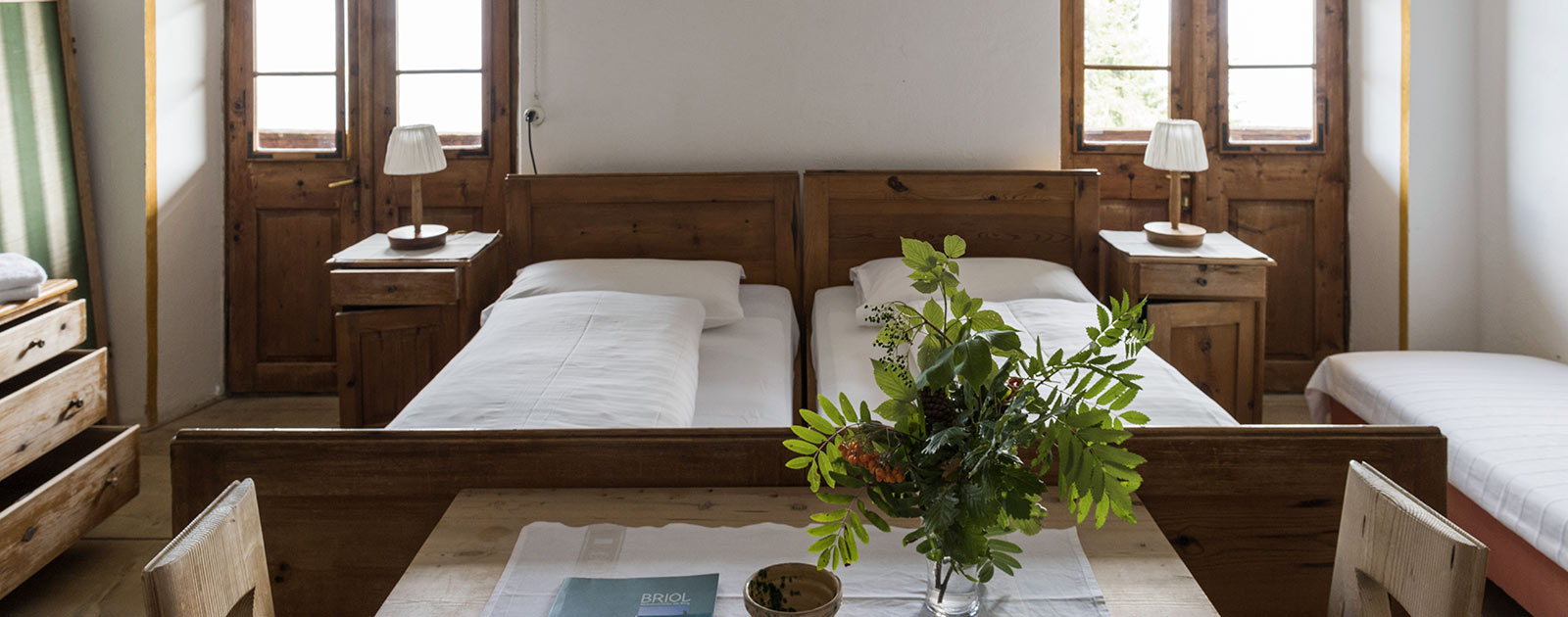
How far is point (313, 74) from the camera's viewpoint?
4.33 m

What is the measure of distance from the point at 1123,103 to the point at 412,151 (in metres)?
2.39

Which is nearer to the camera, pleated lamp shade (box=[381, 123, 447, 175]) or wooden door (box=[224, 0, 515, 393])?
pleated lamp shade (box=[381, 123, 447, 175])

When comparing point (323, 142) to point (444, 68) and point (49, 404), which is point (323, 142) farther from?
point (49, 404)

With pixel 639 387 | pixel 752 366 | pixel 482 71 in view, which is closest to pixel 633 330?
pixel 752 366

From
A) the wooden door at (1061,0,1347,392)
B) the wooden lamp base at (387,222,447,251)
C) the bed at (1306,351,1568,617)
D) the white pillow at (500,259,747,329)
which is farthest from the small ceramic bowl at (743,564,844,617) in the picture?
the wooden door at (1061,0,1347,392)

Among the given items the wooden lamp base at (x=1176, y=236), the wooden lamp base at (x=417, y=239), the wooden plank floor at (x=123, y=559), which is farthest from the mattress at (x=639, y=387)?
the wooden lamp base at (x=1176, y=236)

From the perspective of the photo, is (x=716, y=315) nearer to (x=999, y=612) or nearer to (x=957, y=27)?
(x=957, y=27)

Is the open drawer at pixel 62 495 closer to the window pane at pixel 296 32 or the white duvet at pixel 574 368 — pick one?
the white duvet at pixel 574 368

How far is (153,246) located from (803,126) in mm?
2098

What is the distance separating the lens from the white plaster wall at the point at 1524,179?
3.41 meters

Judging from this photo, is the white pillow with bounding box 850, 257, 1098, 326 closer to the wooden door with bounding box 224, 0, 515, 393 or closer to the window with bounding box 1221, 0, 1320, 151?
the window with bounding box 1221, 0, 1320, 151

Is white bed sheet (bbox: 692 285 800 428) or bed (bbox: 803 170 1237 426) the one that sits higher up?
bed (bbox: 803 170 1237 426)

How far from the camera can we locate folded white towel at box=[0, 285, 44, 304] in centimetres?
284

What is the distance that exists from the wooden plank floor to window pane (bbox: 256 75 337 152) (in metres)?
0.98
